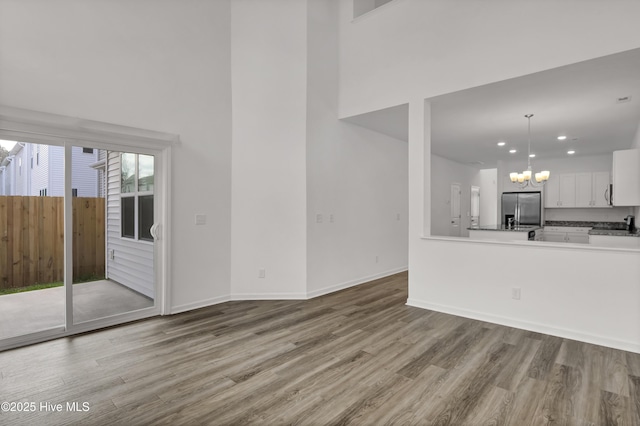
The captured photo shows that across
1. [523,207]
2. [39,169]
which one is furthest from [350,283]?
[523,207]

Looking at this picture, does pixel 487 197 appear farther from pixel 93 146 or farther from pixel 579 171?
pixel 93 146

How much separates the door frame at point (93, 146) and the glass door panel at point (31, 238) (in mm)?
71

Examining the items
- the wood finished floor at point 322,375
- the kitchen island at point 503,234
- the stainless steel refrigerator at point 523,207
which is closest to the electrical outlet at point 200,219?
the wood finished floor at point 322,375

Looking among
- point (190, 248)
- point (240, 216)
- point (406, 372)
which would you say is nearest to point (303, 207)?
point (240, 216)

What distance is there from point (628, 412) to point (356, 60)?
4.74 m

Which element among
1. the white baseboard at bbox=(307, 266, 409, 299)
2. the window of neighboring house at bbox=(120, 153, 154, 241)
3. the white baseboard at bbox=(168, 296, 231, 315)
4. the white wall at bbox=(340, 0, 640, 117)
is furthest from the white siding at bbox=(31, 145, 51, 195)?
the white wall at bbox=(340, 0, 640, 117)

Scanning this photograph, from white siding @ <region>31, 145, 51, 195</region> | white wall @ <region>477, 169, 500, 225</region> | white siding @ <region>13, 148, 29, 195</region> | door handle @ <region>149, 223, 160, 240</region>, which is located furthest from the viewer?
white wall @ <region>477, 169, 500, 225</region>

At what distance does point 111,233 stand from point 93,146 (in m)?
0.96

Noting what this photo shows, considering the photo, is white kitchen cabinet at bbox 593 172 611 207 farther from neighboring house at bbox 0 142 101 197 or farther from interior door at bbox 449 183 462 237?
neighboring house at bbox 0 142 101 197

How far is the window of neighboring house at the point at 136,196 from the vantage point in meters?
3.80

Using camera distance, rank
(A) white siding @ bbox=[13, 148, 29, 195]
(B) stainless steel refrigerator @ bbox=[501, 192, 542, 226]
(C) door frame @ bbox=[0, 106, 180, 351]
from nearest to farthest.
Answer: (C) door frame @ bbox=[0, 106, 180, 351]
(A) white siding @ bbox=[13, 148, 29, 195]
(B) stainless steel refrigerator @ bbox=[501, 192, 542, 226]

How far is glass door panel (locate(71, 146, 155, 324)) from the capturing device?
342 centimetres

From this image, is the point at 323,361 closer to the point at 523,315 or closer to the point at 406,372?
the point at 406,372

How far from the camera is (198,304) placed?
421cm
